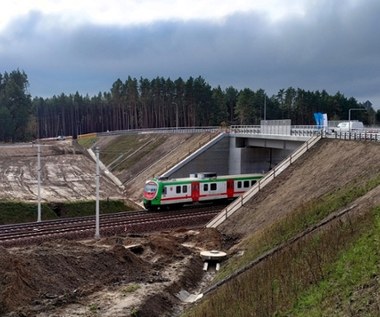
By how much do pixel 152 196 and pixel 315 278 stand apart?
94.7 ft

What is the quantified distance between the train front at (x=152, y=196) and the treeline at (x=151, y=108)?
62646 millimetres

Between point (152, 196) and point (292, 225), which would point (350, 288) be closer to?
point (292, 225)

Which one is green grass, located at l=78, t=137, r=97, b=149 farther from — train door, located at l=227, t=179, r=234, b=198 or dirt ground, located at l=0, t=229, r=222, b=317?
dirt ground, located at l=0, t=229, r=222, b=317

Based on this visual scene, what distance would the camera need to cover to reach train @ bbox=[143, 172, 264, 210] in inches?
1624

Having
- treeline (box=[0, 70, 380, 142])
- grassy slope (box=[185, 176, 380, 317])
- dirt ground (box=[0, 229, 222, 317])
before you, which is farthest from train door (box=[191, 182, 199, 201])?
treeline (box=[0, 70, 380, 142])

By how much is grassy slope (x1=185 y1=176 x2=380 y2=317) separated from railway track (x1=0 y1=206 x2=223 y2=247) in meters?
16.5

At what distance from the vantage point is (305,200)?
30188 mm

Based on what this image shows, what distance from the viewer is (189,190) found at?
42031 mm

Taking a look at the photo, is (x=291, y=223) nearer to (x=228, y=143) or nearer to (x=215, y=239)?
(x=215, y=239)

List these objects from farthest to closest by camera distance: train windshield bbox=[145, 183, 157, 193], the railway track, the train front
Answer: train windshield bbox=[145, 183, 157, 193]
the train front
the railway track

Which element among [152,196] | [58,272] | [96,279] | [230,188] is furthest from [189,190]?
[58,272]

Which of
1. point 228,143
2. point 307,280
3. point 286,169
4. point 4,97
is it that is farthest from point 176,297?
A: point 4,97

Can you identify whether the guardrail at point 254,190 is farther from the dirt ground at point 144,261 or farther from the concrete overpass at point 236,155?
the concrete overpass at point 236,155

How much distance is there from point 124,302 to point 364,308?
10874 mm
